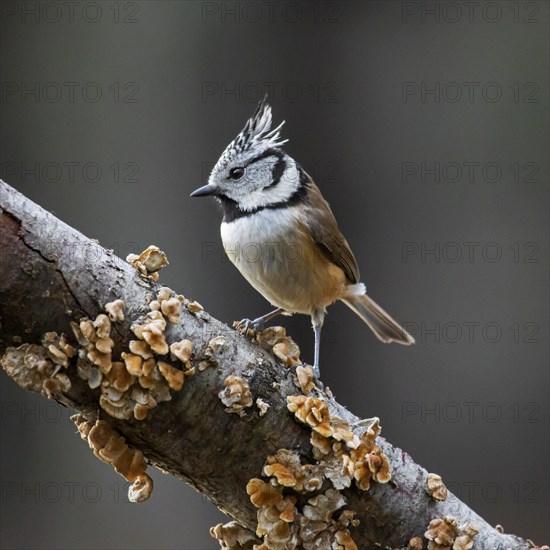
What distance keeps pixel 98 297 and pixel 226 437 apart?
385 mm

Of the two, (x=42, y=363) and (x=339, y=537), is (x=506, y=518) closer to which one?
(x=339, y=537)

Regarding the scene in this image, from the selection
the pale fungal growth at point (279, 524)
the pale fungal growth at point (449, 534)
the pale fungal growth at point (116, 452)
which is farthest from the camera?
the pale fungal growth at point (449, 534)

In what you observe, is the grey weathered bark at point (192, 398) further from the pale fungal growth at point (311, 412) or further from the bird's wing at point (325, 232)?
the bird's wing at point (325, 232)

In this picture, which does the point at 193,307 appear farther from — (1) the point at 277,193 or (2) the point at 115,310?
(1) the point at 277,193

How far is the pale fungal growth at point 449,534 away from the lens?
174cm

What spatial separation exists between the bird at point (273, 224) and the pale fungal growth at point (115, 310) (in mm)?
1092

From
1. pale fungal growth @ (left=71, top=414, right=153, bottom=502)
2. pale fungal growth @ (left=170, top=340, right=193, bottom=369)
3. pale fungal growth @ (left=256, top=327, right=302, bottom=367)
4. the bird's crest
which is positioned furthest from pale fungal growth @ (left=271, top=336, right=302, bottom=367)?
the bird's crest

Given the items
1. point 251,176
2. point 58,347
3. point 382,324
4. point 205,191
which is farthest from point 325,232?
point 58,347

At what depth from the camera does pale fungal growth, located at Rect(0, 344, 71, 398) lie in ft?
4.64

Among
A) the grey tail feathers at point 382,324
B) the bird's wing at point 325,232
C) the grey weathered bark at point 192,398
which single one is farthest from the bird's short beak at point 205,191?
the grey weathered bark at point 192,398

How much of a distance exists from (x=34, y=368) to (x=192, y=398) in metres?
0.31

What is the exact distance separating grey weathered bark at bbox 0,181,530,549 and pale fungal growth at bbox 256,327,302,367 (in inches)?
0.9

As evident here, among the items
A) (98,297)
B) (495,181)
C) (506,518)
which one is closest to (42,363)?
(98,297)

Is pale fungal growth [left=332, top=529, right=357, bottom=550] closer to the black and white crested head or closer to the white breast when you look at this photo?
the white breast
